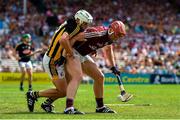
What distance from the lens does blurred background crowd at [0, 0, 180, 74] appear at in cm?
3759

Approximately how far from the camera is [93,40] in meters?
12.7

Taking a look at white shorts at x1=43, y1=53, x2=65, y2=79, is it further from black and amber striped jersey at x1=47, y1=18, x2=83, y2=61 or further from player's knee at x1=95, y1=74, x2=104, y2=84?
player's knee at x1=95, y1=74, x2=104, y2=84

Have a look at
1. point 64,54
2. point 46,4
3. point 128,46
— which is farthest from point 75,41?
point 46,4

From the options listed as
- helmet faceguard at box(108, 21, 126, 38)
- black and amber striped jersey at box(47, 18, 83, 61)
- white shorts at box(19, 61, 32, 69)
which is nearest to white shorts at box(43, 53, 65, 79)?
black and amber striped jersey at box(47, 18, 83, 61)

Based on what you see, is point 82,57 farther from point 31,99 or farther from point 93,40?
point 31,99

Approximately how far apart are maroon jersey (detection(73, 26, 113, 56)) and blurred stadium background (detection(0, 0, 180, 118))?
21.7 m

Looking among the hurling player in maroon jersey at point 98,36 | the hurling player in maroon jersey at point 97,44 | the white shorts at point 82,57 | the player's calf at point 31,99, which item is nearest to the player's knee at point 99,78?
the hurling player in maroon jersey at point 97,44

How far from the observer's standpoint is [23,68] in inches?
1025

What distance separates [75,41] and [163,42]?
27756 mm

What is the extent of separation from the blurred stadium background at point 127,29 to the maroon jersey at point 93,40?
71.3 ft

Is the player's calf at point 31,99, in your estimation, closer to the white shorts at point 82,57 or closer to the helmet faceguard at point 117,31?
the white shorts at point 82,57

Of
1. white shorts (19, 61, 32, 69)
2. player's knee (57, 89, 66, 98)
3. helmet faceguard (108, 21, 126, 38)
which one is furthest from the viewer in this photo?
white shorts (19, 61, 32, 69)

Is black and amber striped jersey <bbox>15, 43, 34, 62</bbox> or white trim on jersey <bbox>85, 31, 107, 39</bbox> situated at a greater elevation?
black and amber striped jersey <bbox>15, 43, 34, 62</bbox>

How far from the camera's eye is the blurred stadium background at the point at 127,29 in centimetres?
3736
